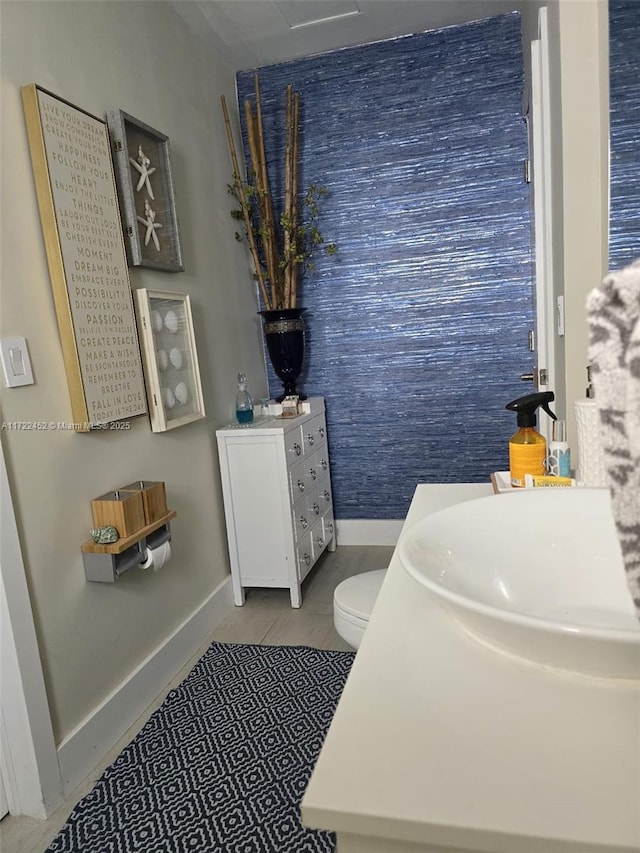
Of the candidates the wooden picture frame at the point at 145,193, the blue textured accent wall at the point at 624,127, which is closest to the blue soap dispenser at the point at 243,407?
the wooden picture frame at the point at 145,193

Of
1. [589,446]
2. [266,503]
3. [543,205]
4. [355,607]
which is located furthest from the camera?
[266,503]

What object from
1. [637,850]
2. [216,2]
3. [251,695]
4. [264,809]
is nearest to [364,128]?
[216,2]

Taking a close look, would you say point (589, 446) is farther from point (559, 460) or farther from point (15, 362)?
point (15, 362)

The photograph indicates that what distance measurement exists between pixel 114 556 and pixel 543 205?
1.63 m

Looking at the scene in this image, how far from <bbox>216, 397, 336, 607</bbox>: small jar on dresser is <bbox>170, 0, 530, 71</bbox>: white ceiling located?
5.48ft

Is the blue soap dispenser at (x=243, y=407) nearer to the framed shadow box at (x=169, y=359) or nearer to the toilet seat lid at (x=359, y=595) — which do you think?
the framed shadow box at (x=169, y=359)

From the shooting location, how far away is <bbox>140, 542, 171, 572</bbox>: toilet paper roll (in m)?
1.72

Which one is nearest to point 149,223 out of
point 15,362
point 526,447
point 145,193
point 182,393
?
point 145,193

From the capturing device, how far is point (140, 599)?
6.14 ft

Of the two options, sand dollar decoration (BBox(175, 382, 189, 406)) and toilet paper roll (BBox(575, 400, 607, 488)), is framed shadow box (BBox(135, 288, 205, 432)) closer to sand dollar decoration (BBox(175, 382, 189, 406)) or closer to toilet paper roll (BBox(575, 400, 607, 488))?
sand dollar decoration (BBox(175, 382, 189, 406))

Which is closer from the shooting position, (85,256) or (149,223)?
(85,256)

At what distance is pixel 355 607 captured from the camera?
1.51 m

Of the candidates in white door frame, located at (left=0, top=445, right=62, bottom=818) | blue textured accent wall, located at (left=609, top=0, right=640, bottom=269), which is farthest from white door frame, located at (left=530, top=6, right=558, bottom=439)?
white door frame, located at (left=0, top=445, right=62, bottom=818)

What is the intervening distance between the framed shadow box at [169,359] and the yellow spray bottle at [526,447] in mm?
1246
